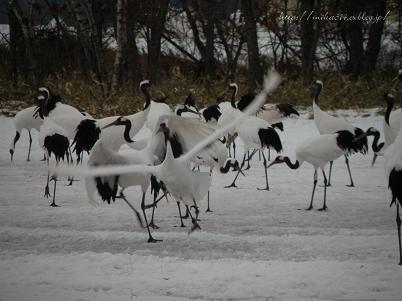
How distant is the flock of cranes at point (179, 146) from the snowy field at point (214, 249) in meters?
0.27

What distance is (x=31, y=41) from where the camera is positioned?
1756cm

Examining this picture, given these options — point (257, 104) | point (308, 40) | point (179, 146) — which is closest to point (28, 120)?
point (179, 146)

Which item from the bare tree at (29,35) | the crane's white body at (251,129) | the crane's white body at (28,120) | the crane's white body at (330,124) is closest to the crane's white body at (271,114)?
the crane's white body at (330,124)

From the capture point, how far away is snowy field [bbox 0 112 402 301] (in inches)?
197

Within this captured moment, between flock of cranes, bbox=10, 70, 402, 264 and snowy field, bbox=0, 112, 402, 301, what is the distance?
27 centimetres

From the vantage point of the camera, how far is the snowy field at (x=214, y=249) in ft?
16.4

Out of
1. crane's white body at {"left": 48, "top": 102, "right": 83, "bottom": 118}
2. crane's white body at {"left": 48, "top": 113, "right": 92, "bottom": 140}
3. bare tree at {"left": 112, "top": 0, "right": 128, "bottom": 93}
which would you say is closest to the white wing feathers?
crane's white body at {"left": 48, "top": 113, "right": 92, "bottom": 140}

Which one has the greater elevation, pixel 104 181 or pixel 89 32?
pixel 89 32

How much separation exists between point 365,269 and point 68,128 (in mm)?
6136

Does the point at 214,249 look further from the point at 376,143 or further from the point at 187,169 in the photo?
the point at 376,143

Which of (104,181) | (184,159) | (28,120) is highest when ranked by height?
(28,120)

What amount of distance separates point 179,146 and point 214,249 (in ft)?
5.82

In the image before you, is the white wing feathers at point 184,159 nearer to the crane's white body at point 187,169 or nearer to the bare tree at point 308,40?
the crane's white body at point 187,169

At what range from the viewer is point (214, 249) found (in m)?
6.16
